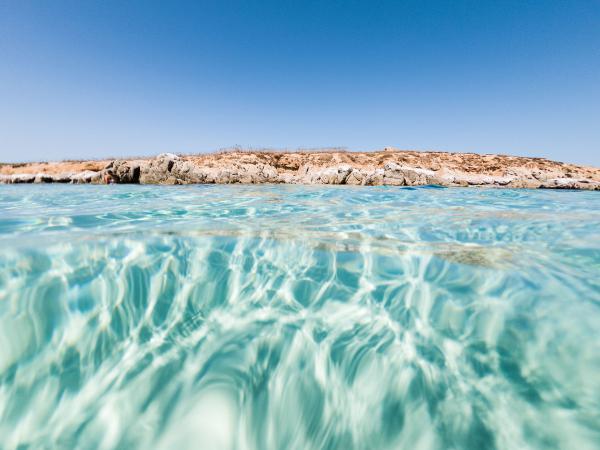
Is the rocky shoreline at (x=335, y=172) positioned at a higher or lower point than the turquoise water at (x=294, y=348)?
higher

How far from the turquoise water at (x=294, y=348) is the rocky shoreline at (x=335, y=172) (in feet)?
40.8

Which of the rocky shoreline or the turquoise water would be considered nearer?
the turquoise water

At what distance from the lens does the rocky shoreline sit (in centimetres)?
1416

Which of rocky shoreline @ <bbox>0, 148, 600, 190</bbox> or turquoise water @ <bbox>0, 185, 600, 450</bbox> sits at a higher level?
rocky shoreline @ <bbox>0, 148, 600, 190</bbox>

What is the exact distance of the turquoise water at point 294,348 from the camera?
3.77 ft

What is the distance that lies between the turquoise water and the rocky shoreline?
40.8 ft

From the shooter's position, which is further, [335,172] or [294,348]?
[335,172]

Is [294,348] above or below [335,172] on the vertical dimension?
below

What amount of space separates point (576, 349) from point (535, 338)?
0.16 m

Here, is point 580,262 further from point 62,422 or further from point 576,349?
point 62,422

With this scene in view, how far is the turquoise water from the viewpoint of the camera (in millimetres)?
1148

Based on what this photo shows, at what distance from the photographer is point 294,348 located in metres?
1.48

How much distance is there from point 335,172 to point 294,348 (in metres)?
13.5

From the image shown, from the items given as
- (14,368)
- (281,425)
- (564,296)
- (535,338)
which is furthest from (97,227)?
(564,296)
